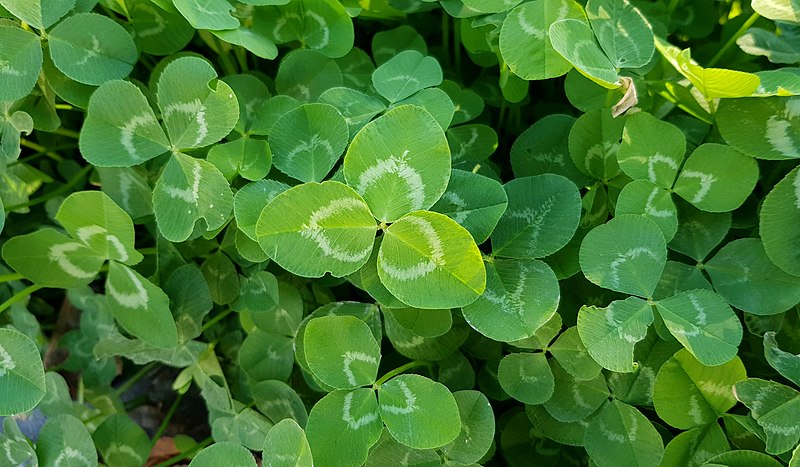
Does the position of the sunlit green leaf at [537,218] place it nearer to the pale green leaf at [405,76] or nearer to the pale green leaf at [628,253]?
the pale green leaf at [628,253]

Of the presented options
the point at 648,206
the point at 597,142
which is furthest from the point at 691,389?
the point at 597,142

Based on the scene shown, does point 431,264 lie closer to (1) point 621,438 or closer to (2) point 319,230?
(2) point 319,230

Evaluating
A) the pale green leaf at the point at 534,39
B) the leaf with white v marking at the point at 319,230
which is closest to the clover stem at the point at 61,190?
the leaf with white v marking at the point at 319,230

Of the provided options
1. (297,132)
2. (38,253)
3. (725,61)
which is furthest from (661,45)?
(38,253)

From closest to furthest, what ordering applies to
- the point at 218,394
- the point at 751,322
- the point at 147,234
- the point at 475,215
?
the point at 475,215, the point at 751,322, the point at 218,394, the point at 147,234

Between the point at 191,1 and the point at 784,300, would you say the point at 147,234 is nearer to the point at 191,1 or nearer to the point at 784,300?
the point at 191,1

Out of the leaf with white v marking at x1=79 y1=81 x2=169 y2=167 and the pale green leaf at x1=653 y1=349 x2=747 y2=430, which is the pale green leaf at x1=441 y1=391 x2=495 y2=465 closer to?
the pale green leaf at x1=653 y1=349 x2=747 y2=430

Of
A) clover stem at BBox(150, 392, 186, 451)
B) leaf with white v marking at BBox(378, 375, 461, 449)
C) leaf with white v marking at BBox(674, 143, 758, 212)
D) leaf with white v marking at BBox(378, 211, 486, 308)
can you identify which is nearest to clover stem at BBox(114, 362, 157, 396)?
clover stem at BBox(150, 392, 186, 451)

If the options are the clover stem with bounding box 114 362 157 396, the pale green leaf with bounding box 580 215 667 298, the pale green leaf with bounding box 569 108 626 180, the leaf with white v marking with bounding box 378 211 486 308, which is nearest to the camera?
the leaf with white v marking with bounding box 378 211 486 308
